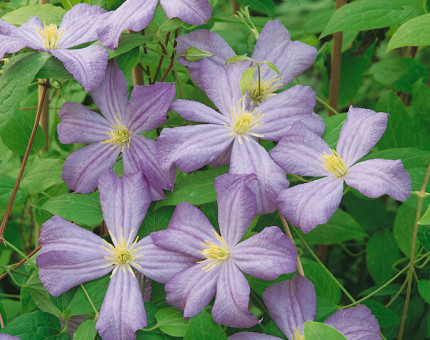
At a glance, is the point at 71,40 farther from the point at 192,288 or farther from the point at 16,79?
the point at 192,288

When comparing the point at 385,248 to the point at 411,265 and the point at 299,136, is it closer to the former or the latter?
the point at 411,265

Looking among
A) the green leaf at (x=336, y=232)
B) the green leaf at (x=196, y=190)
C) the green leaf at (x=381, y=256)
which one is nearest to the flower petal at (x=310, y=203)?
the green leaf at (x=196, y=190)

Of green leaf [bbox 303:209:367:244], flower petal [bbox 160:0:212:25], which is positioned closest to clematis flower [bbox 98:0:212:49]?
flower petal [bbox 160:0:212:25]

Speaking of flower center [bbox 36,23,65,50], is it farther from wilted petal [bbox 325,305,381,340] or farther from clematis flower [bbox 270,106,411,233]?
wilted petal [bbox 325,305,381,340]

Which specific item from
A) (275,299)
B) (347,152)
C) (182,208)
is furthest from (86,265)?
(347,152)

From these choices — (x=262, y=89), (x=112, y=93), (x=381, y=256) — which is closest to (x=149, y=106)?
(x=112, y=93)

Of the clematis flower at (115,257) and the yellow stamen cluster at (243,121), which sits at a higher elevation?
the yellow stamen cluster at (243,121)

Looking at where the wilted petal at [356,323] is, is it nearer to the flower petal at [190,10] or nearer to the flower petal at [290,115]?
the flower petal at [290,115]
